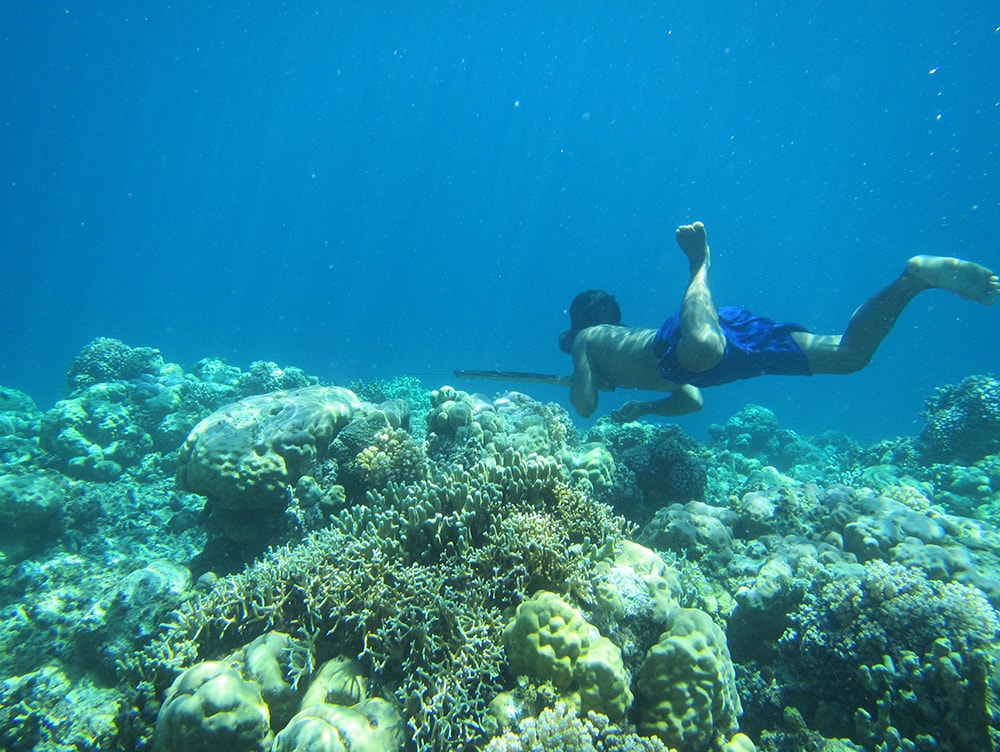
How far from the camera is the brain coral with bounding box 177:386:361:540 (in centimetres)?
508

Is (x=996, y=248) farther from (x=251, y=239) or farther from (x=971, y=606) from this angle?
(x=251, y=239)

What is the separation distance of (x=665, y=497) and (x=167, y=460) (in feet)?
33.9

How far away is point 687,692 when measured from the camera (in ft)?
9.31

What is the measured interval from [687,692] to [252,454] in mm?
4745

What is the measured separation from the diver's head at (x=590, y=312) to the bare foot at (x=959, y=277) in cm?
434

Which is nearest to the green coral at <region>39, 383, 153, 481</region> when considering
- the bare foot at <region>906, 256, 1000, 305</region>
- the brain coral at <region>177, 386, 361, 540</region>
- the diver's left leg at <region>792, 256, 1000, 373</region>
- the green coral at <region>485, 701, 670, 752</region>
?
the brain coral at <region>177, 386, 361, 540</region>

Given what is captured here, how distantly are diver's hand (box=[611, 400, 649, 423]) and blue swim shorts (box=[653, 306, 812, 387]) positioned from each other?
860mm

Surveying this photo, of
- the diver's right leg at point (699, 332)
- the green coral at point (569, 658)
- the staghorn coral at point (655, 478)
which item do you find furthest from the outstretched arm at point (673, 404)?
the green coral at point (569, 658)

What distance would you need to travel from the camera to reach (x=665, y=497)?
6723mm

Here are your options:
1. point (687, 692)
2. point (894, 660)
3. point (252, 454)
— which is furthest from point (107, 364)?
point (894, 660)

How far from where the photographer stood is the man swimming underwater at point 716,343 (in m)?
5.93

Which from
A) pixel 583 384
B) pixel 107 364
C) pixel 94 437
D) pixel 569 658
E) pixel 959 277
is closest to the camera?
pixel 569 658

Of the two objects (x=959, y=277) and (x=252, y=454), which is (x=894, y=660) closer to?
(x=959, y=277)

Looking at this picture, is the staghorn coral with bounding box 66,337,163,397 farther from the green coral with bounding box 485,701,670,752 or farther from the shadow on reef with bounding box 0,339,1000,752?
the green coral with bounding box 485,701,670,752
